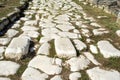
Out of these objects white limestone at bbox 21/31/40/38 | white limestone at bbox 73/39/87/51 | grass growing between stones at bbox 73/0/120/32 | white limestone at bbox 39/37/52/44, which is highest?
white limestone at bbox 21/31/40/38

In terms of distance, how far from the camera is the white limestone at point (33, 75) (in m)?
3.41

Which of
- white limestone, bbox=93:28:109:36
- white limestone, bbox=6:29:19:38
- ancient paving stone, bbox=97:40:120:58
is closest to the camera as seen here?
ancient paving stone, bbox=97:40:120:58

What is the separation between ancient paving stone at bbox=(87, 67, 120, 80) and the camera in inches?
135

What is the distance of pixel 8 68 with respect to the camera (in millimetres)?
3623

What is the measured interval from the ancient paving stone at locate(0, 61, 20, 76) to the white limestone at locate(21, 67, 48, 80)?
188mm

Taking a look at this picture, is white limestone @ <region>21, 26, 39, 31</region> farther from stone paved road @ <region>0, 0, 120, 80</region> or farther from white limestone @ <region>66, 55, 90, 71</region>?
white limestone @ <region>66, 55, 90, 71</region>

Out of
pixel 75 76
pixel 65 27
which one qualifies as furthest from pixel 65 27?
pixel 75 76

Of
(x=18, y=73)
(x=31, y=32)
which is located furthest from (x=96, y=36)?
(x=18, y=73)

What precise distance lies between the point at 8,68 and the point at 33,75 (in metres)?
0.45

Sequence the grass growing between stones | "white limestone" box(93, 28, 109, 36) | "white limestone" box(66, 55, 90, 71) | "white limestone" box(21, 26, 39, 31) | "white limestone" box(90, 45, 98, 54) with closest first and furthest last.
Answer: "white limestone" box(66, 55, 90, 71), "white limestone" box(90, 45, 98, 54), "white limestone" box(93, 28, 109, 36), "white limestone" box(21, 26, 39, 31), the grass growing between stones

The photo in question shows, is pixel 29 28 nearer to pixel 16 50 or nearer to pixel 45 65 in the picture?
pixel 16 50

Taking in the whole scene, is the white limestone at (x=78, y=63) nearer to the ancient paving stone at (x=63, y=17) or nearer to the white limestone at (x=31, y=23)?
the white limestone at (x=31, y=23)

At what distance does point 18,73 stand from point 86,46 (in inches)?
61.4

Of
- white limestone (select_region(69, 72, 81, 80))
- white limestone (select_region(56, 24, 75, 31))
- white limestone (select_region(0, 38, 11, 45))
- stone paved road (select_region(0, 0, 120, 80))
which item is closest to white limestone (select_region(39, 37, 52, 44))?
stone paved road (select_region(0, 0, 120, 80))
